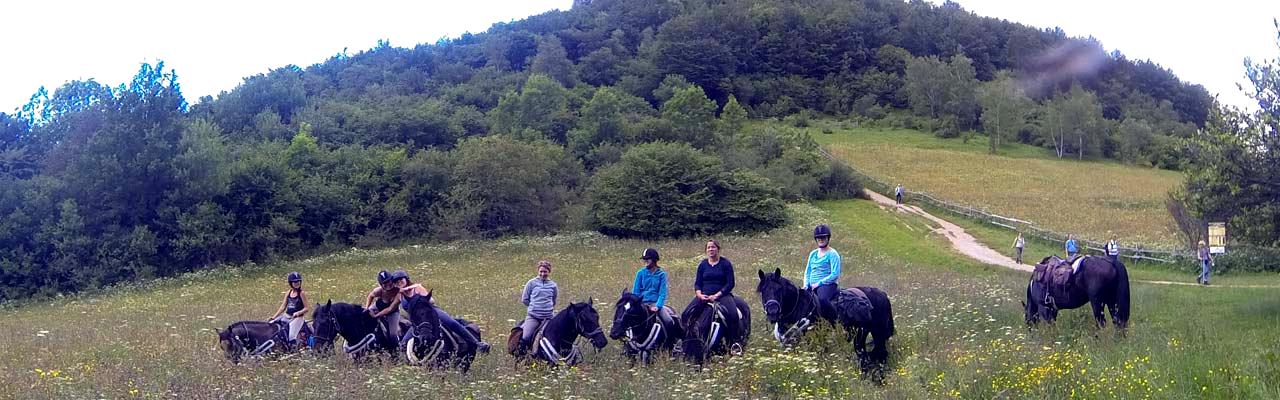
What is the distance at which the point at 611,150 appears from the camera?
66500 millimetres

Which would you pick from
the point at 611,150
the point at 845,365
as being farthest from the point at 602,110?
the point at 845,365

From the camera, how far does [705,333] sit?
1239 cm

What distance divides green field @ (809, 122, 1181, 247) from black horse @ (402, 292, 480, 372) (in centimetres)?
3413

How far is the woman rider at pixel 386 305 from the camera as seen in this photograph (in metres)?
12.5

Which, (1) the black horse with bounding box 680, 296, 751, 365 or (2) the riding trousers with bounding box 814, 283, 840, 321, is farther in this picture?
(2) the riding trousers with bounding box 814, 283, 840, 321

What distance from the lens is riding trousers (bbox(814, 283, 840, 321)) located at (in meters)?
12.5

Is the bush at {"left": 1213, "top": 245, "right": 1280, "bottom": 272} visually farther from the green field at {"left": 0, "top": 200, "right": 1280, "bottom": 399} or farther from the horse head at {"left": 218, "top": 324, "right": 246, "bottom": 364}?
the horse head at {"left": 218, "top": 324, "right": 246, "bottom": 364}

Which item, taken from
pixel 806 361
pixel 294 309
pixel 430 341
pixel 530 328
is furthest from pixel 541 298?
pixel 294 309

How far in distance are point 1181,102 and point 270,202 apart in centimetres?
10958

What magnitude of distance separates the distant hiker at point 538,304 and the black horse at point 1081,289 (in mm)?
7398

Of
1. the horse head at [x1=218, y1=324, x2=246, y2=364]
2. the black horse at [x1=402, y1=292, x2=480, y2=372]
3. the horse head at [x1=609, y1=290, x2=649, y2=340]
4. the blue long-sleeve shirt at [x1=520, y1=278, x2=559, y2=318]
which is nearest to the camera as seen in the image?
the horse head at [x1=609, y1=290, x2=649, y2=340]

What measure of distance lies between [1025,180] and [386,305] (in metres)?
67.0

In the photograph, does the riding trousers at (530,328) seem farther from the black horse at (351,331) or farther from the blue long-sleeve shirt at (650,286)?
the black horse at (351,331)

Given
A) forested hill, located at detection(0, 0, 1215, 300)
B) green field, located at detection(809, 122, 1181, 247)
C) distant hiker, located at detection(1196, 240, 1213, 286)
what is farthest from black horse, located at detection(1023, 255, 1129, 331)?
forested hill, located at detection(0, 0, 1215, 300)
